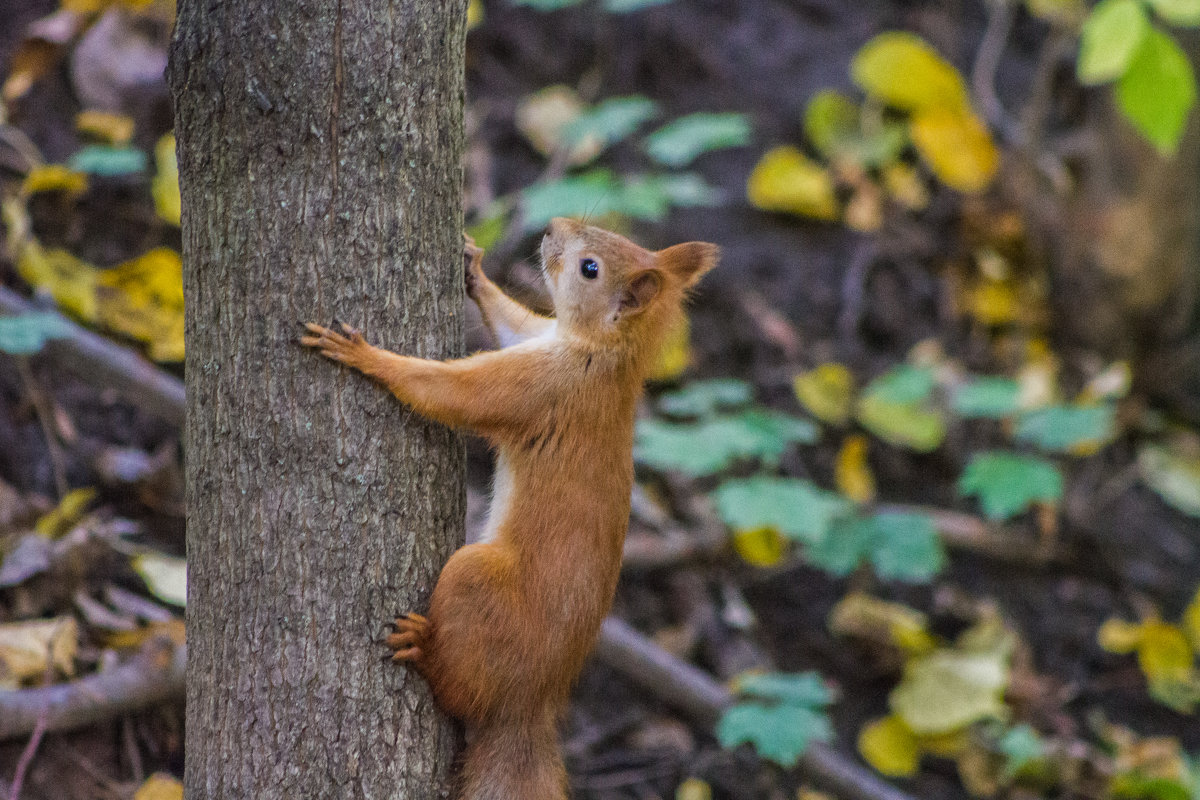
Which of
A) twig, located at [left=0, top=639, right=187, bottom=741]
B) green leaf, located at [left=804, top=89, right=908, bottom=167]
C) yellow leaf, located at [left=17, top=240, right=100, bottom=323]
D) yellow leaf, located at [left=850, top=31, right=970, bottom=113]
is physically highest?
yellow leaf, located at [left=850, top=31, right=970, bottom=113]

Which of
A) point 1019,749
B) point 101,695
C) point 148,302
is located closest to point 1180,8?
point 1019,749

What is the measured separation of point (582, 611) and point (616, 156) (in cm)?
326

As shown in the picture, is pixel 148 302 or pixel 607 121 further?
pixel 607 121

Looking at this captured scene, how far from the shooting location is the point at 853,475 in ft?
15.2

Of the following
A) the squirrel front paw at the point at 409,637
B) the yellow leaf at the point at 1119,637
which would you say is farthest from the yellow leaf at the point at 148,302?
the yellow leaf at the point at 1119,637

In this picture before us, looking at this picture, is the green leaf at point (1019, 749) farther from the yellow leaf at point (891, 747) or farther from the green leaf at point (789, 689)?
the green leaf at point (789, 689)

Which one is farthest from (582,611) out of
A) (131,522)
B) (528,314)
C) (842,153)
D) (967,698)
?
(842,153)

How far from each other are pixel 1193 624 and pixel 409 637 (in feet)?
13.0

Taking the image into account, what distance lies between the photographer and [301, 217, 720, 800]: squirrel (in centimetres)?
200

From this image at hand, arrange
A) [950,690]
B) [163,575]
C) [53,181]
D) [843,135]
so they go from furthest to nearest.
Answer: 1. [843,135]
2. [950,690]
3. [53,181]
4. [163,575]

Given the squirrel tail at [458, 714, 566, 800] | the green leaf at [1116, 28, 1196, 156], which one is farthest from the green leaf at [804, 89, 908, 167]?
the squirrel tail at [458, 714, 566, 800]

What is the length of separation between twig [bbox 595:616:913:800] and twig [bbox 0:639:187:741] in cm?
144

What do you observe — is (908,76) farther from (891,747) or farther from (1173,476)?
(891,747)

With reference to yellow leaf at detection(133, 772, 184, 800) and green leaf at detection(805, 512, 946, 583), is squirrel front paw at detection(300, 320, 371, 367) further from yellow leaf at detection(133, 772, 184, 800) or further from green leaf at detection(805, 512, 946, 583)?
green leaf at detection(805, 512, 946, 583)
